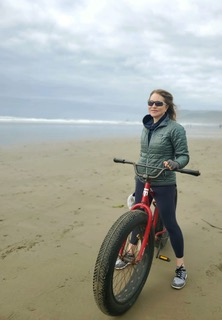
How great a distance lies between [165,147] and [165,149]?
0.08 ft

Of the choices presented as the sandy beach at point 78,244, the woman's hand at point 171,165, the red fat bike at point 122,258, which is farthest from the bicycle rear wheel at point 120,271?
the woman's hand at point 171,165

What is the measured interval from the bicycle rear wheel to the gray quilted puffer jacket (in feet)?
1.71

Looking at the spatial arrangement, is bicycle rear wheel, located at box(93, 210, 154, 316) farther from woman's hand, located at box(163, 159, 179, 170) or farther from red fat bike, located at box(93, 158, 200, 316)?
woman's hand, located at box(163, 159, 179, 170)

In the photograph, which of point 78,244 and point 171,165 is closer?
point 171,165

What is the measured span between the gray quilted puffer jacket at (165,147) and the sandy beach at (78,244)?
1.22 metres

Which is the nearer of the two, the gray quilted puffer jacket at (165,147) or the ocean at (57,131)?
the gray quilted puffer jacket at (165,147)

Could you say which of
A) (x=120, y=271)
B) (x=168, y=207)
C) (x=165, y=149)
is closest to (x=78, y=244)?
(x=120, y=271)

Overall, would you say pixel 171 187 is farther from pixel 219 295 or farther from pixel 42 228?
pixel 42 228

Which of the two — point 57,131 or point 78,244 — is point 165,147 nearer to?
point 78,244

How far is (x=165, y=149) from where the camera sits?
10.5 ft

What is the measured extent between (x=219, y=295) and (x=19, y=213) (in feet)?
11.4

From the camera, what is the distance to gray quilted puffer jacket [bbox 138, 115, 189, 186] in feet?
10.3

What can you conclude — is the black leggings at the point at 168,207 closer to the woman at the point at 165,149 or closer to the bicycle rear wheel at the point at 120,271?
the woman at the point at 165,149

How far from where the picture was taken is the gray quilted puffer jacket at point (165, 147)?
3127mm
